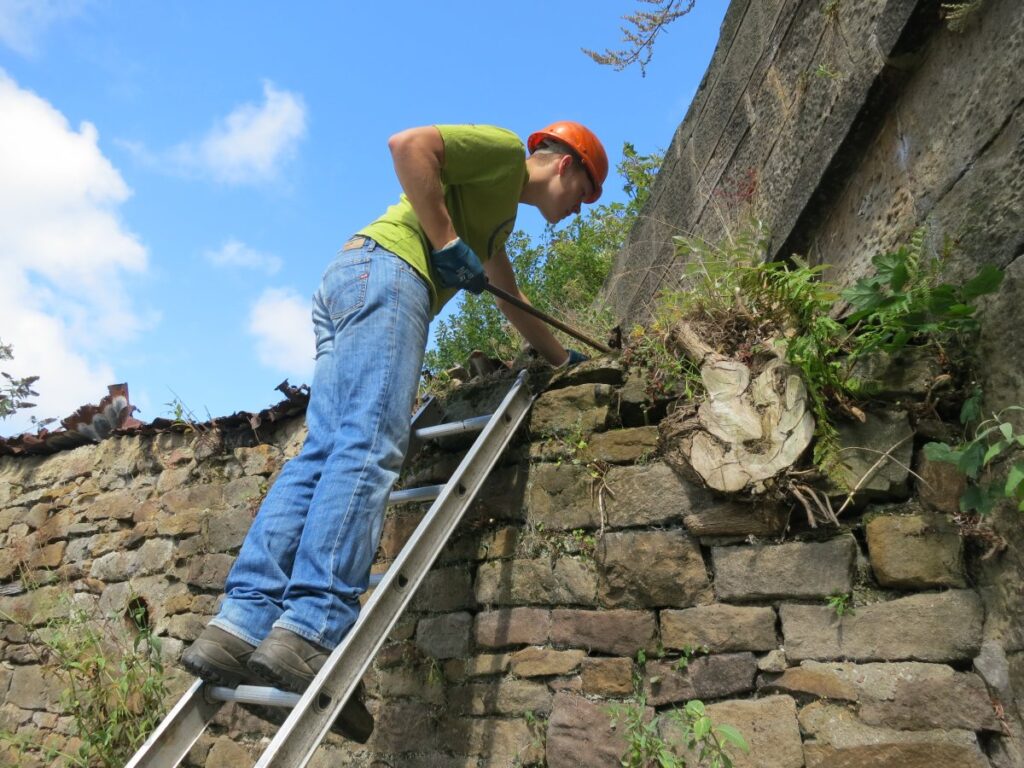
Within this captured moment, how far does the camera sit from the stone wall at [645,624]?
1.79m

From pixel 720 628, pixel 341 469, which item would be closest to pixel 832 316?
pixel 720 628

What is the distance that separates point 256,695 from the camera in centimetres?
204

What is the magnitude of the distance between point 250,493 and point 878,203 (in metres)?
2.92

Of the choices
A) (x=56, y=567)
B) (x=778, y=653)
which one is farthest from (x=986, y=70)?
(x=56, y=567)

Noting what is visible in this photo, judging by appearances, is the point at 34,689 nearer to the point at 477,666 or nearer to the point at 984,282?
the point at 477,666

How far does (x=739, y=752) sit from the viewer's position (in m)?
1.91

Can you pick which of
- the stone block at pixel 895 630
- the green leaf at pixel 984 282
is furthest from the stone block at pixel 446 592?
the green leaf at pixel 984 282

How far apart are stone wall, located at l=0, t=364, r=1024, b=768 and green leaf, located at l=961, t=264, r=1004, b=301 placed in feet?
1.73

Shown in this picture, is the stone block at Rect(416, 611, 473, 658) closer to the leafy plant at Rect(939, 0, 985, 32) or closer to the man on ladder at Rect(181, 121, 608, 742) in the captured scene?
the man on ladder at Rect(181, 121, 608, 742)

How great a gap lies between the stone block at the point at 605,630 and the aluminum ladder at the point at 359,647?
0.46 metres

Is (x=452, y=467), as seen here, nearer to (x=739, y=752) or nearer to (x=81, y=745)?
(x=739, y=752)

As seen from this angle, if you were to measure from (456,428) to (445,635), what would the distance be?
0.71 m

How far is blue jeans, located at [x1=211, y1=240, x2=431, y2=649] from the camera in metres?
1.98

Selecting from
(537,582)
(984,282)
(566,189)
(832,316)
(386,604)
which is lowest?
(386,604)
